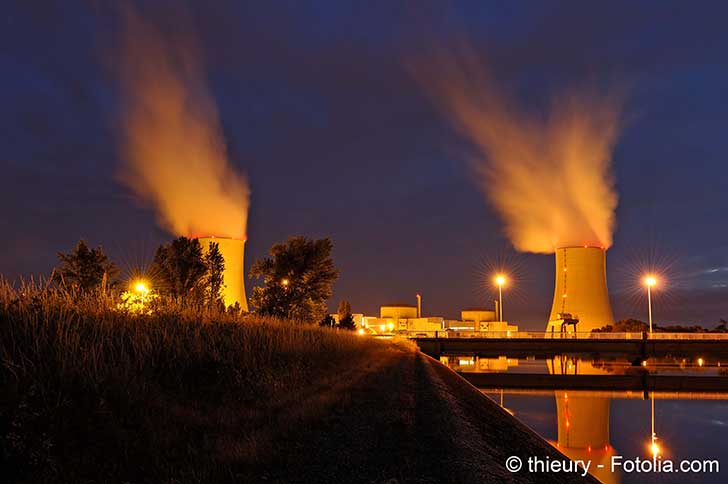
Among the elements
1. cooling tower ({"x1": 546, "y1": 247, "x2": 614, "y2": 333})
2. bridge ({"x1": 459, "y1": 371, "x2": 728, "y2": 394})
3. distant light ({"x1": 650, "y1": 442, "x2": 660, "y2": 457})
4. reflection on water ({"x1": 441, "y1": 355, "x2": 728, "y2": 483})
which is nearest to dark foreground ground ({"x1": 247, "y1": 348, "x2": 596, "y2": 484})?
reflection on water ({"x1": 441, "y1": 355, "x2": 728, "y2": 483})

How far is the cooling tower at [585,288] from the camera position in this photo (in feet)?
150

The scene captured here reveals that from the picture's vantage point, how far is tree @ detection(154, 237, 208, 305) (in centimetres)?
3409

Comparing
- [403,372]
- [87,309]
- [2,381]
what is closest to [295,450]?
[2,381]

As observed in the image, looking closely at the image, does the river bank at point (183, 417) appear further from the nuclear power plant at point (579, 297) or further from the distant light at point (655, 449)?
the nuclear power plant at point (579, 297)

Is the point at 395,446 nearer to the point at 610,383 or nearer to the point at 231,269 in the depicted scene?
the point at 610,383

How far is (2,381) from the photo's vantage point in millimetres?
4836

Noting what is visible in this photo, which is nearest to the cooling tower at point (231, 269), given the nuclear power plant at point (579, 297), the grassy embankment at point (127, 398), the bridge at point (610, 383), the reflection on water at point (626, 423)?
the bridge at point (610, 383)

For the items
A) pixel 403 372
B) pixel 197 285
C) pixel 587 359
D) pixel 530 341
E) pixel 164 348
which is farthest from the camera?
pixel 587 359

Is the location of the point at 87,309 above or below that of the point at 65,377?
above

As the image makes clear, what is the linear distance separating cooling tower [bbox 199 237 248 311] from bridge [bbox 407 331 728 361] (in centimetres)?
1543

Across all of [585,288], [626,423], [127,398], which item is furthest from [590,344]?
[127,398]

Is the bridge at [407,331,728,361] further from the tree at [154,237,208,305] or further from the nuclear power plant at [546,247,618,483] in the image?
the tree at [154,237,208,305]

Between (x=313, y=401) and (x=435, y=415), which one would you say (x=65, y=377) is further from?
(x=435, y=415)

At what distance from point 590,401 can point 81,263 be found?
31300mm
